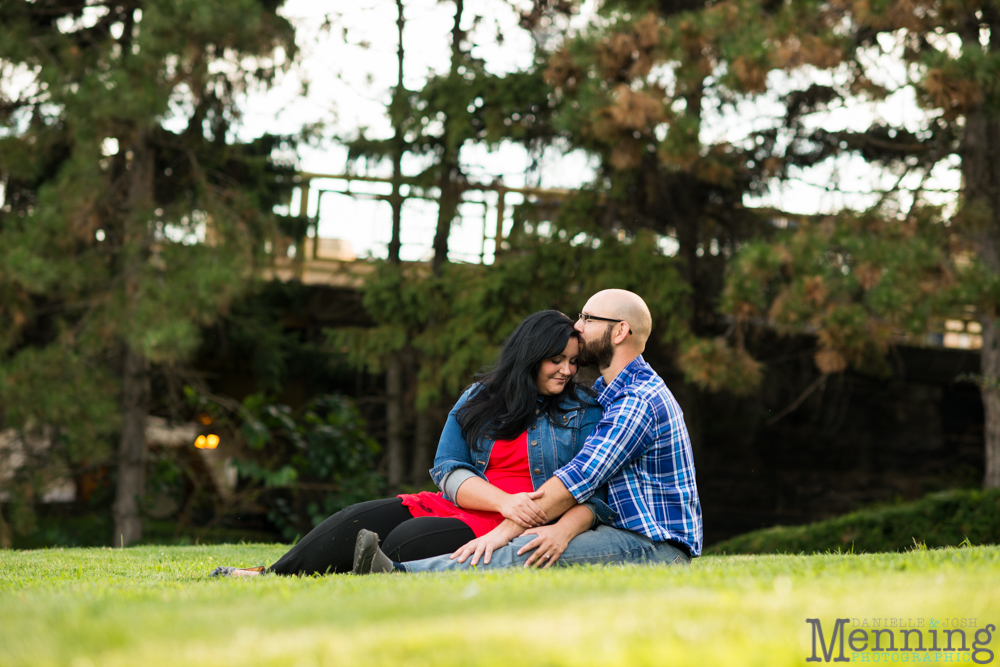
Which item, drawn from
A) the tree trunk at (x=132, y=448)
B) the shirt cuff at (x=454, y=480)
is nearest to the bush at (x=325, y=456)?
the tree trunk at (x=132, y=448)

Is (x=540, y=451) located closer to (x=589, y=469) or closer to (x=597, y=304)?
(x=589, y=469)

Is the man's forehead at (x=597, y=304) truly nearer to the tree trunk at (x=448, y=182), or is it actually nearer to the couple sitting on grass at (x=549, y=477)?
the couple sitting on grass at (x=549, y=477)

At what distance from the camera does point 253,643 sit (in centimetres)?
207

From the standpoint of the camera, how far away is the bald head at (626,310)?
4.18m

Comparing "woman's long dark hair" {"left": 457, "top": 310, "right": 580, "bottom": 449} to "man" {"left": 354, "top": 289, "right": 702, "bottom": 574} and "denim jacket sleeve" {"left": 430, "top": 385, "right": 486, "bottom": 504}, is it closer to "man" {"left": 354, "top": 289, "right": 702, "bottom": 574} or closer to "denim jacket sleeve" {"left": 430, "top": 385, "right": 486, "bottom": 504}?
"denim jacket sleeve" {"left": 430, "top": 385, "right": 486, "bottom": 504}

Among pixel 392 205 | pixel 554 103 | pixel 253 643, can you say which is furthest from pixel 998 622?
pixel 392 205

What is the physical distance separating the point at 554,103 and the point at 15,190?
7.24 metres

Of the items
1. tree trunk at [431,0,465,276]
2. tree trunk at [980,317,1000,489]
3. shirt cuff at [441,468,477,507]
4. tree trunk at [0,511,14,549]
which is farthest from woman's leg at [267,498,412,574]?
tree trunk at [431,0,465,276]

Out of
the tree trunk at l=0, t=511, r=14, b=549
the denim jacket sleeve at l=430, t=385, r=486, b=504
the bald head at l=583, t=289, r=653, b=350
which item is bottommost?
the tree trunk at l=0, t=511, r=14, b=549

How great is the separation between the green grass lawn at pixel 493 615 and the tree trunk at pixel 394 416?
377 inches

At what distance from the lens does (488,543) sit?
3.71 metres

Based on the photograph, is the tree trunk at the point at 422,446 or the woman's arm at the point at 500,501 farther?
the tree trunk at the point at 422,446

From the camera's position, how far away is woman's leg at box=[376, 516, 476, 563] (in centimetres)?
378

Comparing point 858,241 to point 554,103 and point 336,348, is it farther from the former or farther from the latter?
point 336,348
